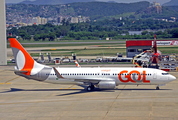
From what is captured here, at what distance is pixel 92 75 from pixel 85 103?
857cm

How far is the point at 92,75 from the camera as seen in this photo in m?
43.0

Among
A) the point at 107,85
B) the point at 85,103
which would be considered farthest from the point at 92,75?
the point at 85,103

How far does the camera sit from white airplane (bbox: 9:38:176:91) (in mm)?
42000

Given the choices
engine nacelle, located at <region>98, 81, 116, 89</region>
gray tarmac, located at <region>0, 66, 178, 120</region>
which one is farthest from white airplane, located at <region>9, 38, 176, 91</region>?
gray tarmac, located at <region>0, 66, 178, 120</region>

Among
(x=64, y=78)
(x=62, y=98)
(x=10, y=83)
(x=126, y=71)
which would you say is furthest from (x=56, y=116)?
(x=10, y=83)

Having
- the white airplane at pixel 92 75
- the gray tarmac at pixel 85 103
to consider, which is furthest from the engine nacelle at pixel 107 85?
the gray tarmac at pixel 85 103

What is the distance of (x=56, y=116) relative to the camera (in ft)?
97.6

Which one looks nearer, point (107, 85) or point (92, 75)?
point (107, 85)

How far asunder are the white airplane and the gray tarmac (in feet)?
4.55

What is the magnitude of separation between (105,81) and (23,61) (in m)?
13.9

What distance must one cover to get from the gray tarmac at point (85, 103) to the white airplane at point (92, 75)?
1.39 metres

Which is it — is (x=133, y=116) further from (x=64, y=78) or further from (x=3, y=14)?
(x=3, y=14)

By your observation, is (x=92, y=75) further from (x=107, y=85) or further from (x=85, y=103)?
(x=85, y=103)

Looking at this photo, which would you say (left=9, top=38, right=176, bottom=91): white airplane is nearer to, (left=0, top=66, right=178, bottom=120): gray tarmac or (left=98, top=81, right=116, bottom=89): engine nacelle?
(left=98, top=81, right=116, bottom=89): engine nacelle
